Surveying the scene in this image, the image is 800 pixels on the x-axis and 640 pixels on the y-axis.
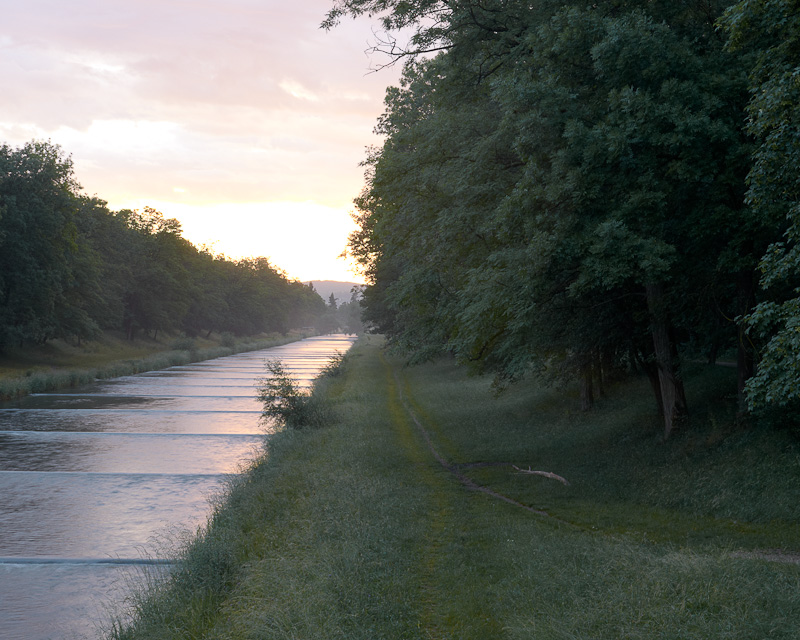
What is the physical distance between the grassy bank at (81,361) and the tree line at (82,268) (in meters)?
1.64

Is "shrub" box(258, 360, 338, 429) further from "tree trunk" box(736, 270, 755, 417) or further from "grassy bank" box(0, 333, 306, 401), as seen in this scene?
"grassy bank" box(0, 333, 306, 401)

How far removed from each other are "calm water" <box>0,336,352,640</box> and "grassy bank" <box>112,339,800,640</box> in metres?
1.57

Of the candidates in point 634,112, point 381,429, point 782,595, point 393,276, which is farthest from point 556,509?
point 393,276

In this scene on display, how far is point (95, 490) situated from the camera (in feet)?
59.8

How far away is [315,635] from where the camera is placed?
700 cm

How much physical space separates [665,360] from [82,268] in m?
58.3

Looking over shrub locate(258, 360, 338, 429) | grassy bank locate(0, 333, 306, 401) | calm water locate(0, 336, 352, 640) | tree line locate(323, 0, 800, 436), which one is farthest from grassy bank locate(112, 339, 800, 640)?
grassy bank locate(0, 333, 306, 401)

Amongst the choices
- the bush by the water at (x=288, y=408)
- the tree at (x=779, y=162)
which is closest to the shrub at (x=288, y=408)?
the bush by the water at (x=288, y=408)

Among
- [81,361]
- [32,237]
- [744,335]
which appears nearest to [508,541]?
[744,335]

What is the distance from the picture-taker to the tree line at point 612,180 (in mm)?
9953

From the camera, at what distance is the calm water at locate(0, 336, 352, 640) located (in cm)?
1116

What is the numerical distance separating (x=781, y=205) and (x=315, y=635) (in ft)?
30.5

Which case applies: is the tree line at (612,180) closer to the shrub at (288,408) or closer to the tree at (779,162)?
the tree at (779,162)

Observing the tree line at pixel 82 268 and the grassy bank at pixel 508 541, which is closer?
the grassy bank at pixel 508 541
